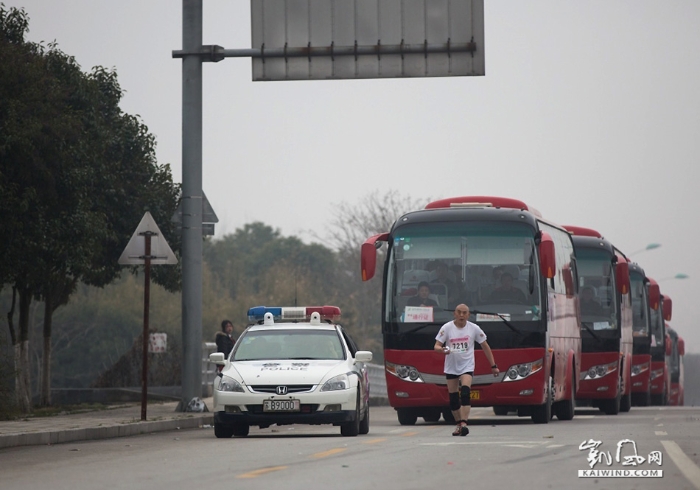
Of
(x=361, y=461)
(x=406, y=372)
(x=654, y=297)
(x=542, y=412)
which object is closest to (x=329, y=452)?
(x=361, y=461)

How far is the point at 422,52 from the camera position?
82.5ft

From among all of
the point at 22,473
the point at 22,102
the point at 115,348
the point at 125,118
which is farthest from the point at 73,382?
the point at 22,473

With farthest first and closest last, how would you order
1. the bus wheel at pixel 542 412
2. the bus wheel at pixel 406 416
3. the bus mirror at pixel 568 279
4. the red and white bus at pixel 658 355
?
the red and white bus at pixel 658 355 → the bus mirror at pixel 568 279 → the bus wheel at pixel 406 416 → the bus wheel at pixel 542 412

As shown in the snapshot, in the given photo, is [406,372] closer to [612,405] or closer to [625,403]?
[612,405]

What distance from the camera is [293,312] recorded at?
2275 cm

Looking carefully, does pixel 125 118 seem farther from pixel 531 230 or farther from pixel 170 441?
pixel 170 441

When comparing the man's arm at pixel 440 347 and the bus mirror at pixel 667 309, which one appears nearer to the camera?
the man's arm at pixel 440 347

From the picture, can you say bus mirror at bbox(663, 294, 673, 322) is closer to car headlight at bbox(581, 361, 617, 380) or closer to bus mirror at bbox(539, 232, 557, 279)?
car headlight at bbox(581, 361, 617, 380)

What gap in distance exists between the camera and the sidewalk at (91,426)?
61.8 feet

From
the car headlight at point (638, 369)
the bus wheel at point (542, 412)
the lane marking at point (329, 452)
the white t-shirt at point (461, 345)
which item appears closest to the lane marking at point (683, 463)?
the white t-shirt at point (461, 345)

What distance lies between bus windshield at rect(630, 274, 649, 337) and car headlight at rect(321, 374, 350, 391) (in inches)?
918

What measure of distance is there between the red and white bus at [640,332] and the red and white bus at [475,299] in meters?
17.9

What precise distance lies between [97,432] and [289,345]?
2.91 meters

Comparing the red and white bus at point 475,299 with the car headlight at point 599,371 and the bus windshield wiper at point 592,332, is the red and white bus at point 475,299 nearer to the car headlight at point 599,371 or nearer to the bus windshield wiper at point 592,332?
the car headlight at point 599,371
